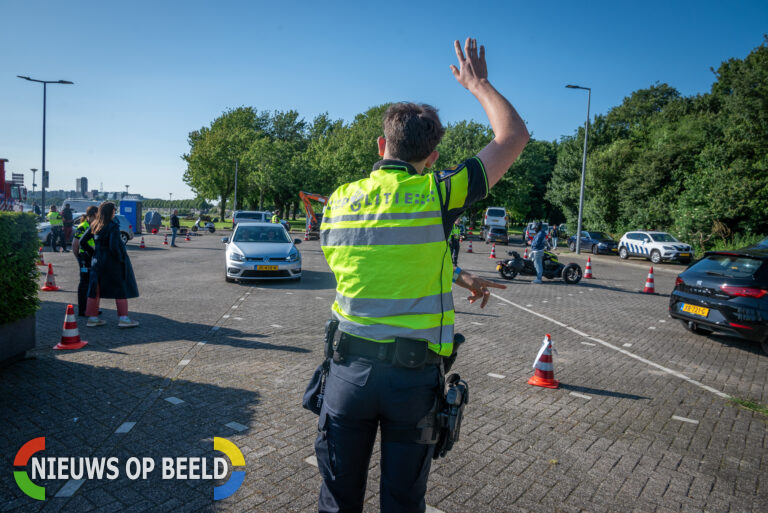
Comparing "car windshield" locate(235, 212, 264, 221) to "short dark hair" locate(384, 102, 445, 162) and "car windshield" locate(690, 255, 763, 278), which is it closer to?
"car windshield" locate(690, 255, 763, 278)

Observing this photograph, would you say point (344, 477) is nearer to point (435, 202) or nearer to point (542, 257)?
point (435, 202)

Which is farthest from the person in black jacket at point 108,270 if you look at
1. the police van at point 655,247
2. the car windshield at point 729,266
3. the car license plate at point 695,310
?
the police van at point 655,247

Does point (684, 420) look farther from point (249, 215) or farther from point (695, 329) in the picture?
point (249, 215)

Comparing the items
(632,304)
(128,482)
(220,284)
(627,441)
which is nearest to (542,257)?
(632,304)

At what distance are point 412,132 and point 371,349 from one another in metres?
0.86

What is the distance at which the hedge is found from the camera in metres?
4.99

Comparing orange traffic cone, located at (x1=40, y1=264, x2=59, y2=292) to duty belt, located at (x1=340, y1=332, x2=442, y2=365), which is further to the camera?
orange traffic cone, located at (x1=40, y1=264, x2=59, y2=292)

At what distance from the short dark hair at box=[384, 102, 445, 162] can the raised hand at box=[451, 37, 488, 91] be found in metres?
0.28

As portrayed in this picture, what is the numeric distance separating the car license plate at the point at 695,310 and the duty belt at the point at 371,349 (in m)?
7.57

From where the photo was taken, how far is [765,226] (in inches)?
923

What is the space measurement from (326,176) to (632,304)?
44.7 metres

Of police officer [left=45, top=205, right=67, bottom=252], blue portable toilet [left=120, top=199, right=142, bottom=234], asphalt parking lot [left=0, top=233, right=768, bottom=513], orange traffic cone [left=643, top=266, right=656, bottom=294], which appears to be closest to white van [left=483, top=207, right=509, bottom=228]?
orange traffic cone [left=643, top=266, right=656, bottom=294]

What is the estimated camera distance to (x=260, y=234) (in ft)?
44.2

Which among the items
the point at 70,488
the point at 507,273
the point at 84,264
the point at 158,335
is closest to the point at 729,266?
the point at 507,273
